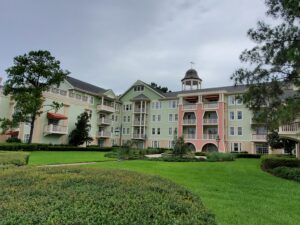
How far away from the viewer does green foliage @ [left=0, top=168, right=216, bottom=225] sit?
2816 millimetres

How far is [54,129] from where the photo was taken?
32.4 meters

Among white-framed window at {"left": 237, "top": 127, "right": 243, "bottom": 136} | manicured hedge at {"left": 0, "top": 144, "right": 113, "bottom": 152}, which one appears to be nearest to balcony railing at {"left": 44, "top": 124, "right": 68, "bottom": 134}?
manicured hedge at {"left": 0, "top": 144, "right": 113, "bottom": 152}

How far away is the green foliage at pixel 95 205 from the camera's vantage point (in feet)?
9.24

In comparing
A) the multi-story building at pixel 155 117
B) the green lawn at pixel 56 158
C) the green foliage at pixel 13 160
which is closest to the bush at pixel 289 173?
the green foliage at pixel 13 160

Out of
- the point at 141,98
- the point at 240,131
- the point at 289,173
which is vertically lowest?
the point at 289,173

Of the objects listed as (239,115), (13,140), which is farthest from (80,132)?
(239,115)

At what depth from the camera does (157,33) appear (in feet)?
54.5

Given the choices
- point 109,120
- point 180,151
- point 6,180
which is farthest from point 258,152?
point 6,180

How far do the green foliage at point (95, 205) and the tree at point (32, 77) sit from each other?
24.5 meters

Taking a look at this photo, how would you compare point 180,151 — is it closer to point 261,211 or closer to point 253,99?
point 253,99

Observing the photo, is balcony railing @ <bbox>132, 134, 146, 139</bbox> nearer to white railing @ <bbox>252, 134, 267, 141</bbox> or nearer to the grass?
white railing @ <bbox>252, 134, 267, 141</bbox>

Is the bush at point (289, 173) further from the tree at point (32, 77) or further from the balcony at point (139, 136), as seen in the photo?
the balcony at point (139, 136)

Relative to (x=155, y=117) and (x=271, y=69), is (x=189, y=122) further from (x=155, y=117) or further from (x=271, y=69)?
(x=271, y=69)

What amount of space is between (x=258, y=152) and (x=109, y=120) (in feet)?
81.8
